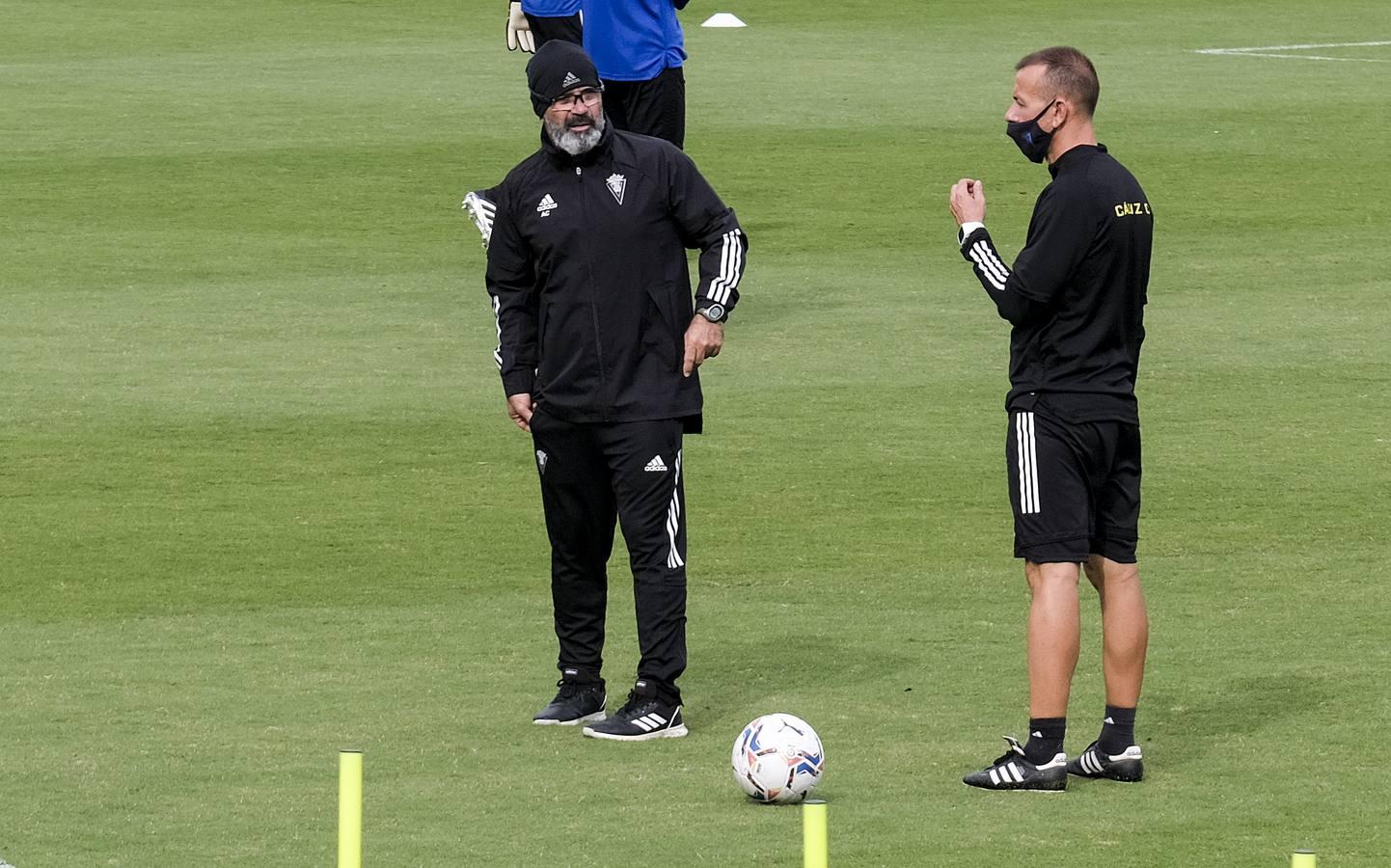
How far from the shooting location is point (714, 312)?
326 inches

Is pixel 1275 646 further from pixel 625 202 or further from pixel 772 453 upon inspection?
pixel 772 453

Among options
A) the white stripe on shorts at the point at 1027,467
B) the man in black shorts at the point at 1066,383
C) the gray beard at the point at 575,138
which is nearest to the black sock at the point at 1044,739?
the man in black shorts at the point at 1066,383

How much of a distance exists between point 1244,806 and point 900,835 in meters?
1.01

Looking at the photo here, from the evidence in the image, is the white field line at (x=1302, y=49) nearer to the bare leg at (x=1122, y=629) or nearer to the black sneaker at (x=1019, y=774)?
the bare leg at (x=1122, y=629)

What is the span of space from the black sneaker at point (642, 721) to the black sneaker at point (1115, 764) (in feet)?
4.40

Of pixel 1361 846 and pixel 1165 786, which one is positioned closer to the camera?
pixel 1361 846

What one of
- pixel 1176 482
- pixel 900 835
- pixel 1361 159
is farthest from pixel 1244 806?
pixel 1361 159

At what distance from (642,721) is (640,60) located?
6665 mm

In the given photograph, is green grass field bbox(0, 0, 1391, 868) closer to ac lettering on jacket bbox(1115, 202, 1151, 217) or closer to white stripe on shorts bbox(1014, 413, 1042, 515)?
white stripe on shorts bbox(1014, 413, 1042, 515)

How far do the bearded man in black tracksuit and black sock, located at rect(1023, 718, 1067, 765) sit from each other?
125 cm

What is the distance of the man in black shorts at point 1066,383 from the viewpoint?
24.8 feet

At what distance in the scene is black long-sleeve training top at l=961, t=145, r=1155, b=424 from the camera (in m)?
7.53

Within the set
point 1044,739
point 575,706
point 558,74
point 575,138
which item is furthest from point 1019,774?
point 558,74

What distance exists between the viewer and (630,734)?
8.26 meters
